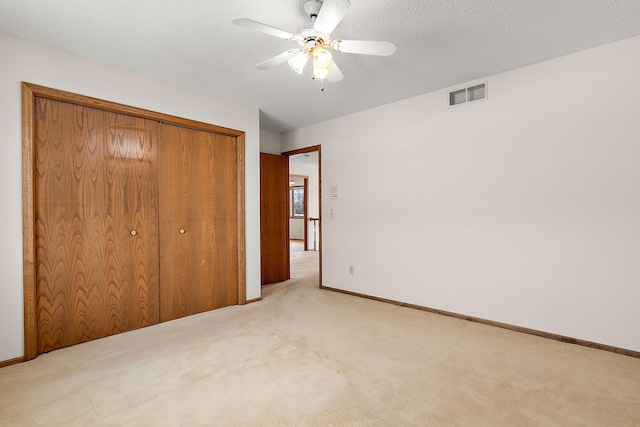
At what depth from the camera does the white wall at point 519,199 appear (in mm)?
2451

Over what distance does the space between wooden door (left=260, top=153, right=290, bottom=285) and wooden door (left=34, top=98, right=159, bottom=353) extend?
1.90 m

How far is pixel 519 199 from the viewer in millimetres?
2875

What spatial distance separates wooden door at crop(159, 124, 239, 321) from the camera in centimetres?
321

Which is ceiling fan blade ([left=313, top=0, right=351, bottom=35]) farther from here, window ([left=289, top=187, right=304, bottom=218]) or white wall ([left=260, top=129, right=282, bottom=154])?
window ([left=289, top=187, right=304, bottom=218])

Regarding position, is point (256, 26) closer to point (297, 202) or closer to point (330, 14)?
point (330, 14)

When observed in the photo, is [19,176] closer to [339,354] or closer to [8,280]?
[8,280]

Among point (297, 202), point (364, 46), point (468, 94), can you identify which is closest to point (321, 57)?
point (364, 46)

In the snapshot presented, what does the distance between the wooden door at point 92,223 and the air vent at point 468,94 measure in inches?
121

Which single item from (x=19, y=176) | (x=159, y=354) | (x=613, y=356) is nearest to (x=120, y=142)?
(x=19, y=176)

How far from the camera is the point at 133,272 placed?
9.76ft

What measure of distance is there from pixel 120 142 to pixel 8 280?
1.36m

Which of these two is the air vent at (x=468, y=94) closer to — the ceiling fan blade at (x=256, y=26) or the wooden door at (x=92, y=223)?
the ceiling fan blade at (x=256, y=26)

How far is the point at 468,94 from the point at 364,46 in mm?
1745

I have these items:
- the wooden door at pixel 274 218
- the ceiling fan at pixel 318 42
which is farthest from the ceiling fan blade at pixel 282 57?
the wooden door at pixel 274 218
